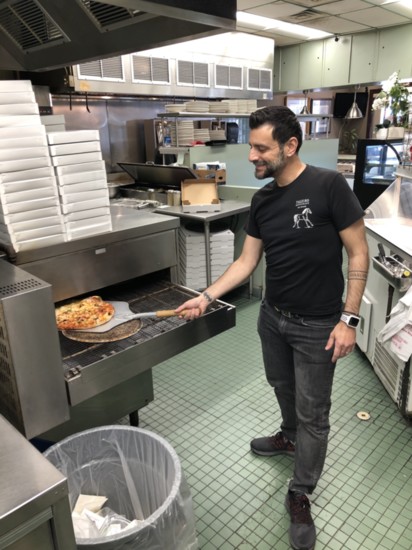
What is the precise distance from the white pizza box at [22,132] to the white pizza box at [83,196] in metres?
0.22

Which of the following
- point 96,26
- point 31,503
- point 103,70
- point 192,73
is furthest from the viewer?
point 192,73

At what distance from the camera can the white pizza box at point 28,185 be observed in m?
1.36

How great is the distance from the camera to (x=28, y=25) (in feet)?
4.98

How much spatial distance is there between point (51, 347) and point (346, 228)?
1.05 metres

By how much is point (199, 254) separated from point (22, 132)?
2.39 m

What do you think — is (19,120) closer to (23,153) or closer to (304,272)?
(23,153)

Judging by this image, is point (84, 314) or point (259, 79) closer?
point (84, 314)

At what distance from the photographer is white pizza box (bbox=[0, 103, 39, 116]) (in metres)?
1.33

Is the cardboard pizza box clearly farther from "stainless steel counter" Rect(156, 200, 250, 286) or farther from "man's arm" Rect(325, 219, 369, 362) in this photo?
"man's arm" Rect(325, 219, 369, 362)

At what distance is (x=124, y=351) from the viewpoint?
1360mm

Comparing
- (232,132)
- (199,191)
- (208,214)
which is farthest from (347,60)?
(208,214)

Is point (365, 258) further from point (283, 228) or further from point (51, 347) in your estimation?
point (51, 347)

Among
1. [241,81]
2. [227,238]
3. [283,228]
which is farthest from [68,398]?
[241,81]

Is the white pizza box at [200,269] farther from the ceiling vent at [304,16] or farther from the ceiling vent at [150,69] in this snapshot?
the ceiling vent at [304,16]
